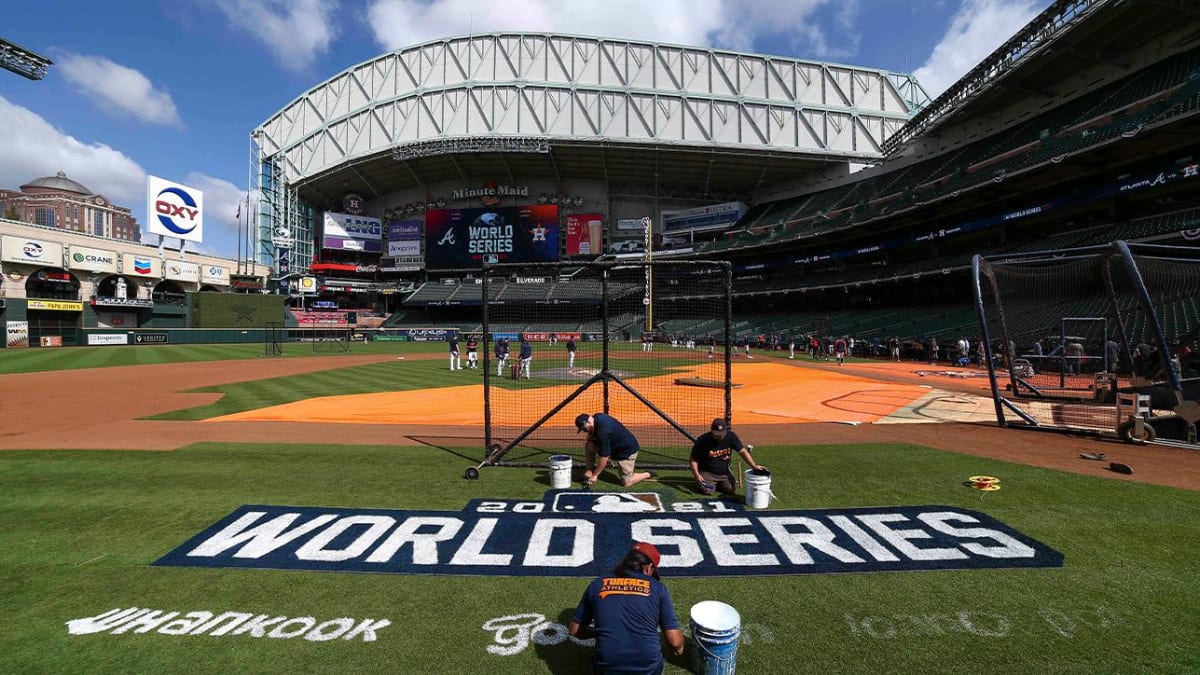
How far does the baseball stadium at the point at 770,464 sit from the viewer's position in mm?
4086

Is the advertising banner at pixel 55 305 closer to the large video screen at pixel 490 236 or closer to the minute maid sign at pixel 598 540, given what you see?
the large video screen at pixel 490 236

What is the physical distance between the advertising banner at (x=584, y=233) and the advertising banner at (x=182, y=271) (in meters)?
50.2

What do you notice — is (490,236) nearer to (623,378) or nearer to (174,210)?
(174,210)

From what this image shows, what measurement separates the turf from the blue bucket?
347mm

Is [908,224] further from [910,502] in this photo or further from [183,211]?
[183,211]

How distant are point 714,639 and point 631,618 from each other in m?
0.57

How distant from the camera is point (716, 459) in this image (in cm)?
746

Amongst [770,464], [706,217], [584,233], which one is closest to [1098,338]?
[770,464]

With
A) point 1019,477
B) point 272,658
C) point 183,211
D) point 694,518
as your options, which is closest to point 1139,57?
point 1019,477

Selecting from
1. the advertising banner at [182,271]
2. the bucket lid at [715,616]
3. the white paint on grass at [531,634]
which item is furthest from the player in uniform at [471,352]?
the advertising banner at [182,271]

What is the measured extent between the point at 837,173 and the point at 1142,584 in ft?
217

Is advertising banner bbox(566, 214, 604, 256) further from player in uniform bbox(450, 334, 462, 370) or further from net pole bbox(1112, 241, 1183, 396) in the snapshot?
net pole bbox(1112, 241, 1183, 396)

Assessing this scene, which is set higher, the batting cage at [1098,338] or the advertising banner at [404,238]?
the advertising banner at [404,238]

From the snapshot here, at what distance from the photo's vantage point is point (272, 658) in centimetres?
376
